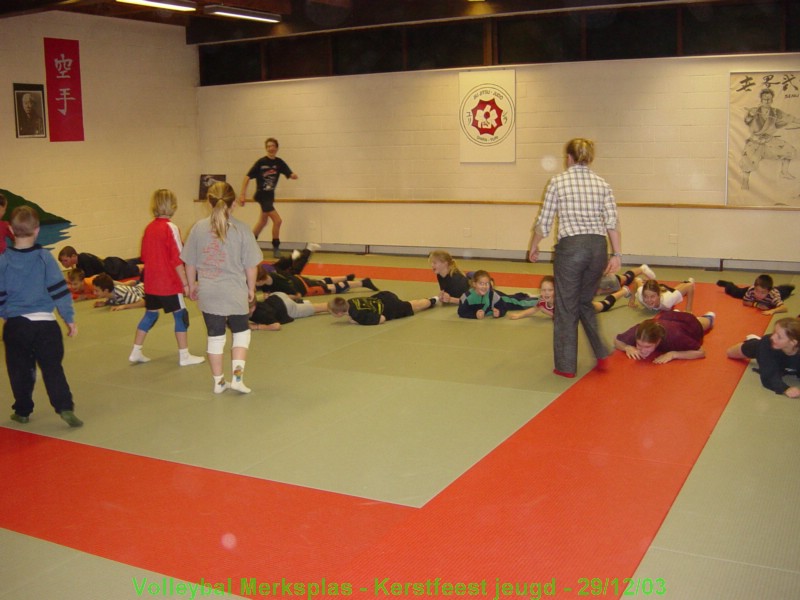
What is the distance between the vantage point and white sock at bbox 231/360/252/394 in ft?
20.2

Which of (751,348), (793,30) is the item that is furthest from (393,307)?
(793,30)

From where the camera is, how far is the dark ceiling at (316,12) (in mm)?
11102

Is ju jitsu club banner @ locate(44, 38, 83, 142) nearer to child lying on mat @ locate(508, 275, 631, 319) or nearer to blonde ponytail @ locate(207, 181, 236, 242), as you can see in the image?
blonde ponytail @ locate(207, 181, 236, 242)

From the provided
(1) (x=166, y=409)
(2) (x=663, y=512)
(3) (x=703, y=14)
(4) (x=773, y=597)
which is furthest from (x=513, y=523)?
(3) (x=703, y=14)

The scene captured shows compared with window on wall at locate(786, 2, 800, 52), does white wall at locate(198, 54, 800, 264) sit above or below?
below

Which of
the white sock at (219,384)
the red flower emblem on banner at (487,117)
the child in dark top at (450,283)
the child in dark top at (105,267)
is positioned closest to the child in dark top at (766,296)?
the child in dark top at (450,283)

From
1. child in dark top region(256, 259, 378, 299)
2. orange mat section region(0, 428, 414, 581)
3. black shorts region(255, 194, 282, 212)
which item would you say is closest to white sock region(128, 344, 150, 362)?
child in dark top region(256, 259, 378, 299)

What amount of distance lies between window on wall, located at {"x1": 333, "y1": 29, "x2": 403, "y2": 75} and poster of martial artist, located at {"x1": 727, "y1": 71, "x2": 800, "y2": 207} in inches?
200

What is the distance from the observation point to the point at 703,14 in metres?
11.1

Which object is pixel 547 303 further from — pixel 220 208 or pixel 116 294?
pixel 116 294

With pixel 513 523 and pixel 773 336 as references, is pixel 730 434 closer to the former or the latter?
pixel 773 336

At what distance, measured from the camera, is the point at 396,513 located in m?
4.20

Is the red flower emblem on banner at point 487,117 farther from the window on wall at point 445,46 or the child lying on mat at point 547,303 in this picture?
the child lying on mat at point 547,303

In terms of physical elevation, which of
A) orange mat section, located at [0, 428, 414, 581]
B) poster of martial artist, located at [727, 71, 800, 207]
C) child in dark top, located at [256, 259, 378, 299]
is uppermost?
poster of martial artist, located at [727, 71, 800, 207]
